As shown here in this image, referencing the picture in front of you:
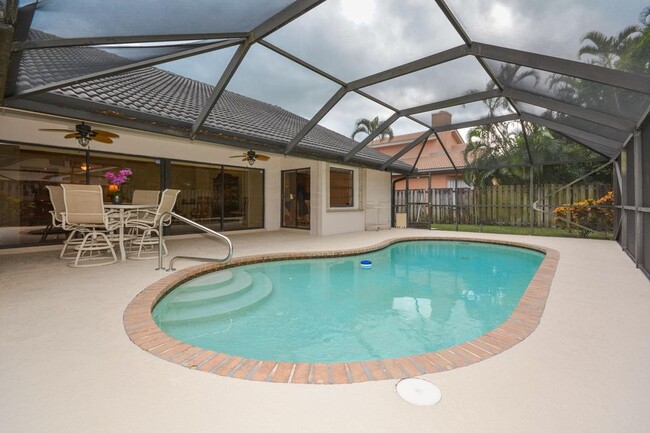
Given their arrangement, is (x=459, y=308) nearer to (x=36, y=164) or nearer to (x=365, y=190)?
(x=365, y=190)

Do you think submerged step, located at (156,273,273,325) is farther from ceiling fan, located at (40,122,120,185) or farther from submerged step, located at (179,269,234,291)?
ceiling fan, located at (40,122,120,185)

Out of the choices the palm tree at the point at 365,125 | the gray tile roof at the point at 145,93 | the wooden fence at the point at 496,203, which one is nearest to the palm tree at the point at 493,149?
the wooden fence at the point at 496,203

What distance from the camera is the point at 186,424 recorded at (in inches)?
63.9

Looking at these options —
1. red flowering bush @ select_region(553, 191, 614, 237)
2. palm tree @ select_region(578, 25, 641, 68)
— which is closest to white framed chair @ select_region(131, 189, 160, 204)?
palm tree @ select_region(578, 25, 641, 68)

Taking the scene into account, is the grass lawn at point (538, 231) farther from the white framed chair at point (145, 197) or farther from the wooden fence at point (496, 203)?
the white framed chair at point (145, 197)

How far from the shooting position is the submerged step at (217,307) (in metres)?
3.80

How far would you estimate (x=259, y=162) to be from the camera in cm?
1189

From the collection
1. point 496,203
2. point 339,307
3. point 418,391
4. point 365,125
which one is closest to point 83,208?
point 339,307

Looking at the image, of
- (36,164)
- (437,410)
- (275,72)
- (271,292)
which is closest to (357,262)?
(271,292)

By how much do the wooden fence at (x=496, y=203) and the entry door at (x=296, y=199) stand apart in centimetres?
512

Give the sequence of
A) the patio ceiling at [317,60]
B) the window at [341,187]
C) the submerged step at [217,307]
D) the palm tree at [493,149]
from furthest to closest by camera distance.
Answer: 1. the window at [341,187]
2. the palm tree at [493,149]
3. the submerged step at [217,307]
4. the patio ceiling at [317,60]

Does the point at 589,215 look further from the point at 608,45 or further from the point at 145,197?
the point at 145,197

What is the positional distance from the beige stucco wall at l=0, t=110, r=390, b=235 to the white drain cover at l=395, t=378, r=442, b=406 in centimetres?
672

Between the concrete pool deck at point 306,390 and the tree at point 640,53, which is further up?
the tree at point 640,53
